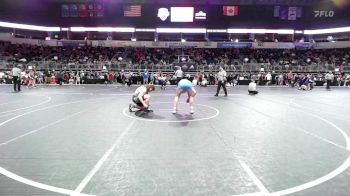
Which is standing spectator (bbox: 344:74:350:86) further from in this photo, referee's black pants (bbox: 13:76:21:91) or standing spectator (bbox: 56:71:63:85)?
referee's black pants (bbox: 13:76:21:91)

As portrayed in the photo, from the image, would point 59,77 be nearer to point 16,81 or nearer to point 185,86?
point 16,81

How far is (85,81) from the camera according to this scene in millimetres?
34750

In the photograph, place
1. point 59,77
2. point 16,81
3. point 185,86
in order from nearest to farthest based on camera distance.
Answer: point 185,86, point 16,81, point 59,77

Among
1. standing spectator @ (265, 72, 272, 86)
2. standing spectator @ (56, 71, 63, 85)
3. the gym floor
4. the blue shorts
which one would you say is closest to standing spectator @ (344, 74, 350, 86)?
standing spectator @ (265, 72, 272, 86)

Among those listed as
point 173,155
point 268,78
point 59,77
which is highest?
point 59,77

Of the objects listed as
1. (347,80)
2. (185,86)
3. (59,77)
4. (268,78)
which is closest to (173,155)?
(185,86)

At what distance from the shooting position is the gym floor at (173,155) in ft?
16.0

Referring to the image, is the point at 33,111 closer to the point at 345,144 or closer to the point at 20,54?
the point at 345,144

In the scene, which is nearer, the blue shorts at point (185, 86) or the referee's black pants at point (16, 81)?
the blue shorts at point (185, 86)

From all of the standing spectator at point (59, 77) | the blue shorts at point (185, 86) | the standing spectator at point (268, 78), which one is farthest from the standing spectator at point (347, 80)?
the blue shorts at point (185, 86)

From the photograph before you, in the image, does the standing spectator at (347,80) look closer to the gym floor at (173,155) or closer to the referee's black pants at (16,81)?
the gym floor at (173,155)

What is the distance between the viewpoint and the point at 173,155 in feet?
21.5

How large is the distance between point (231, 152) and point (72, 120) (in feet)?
19.4

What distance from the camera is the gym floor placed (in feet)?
16.0
